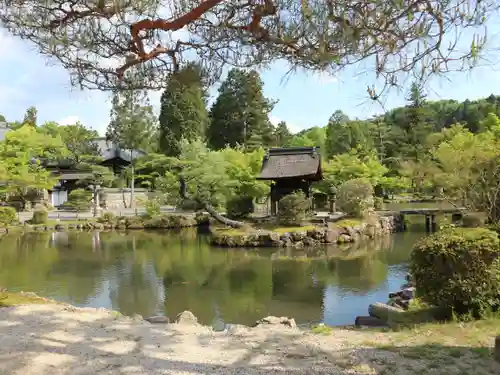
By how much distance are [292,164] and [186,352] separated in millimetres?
15101

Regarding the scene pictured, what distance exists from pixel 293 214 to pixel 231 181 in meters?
3.68

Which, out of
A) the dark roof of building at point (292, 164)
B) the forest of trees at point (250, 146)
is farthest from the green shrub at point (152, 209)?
the dark roof of building at point (292, 164)

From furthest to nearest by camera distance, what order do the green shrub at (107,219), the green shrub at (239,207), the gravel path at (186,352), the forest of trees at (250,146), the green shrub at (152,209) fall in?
1. the green shrub at (152,209)
2. the green shrub at (107,219)
3. the green shrub at (239,207)
4. the forest of trees at (250,146)
5. the gravel path at (186,352)

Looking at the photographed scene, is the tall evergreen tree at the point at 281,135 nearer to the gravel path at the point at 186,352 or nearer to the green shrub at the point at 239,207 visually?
the green shrub at the point at 239,207

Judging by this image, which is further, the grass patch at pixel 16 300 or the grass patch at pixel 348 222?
the grass patch at pixel 348 222

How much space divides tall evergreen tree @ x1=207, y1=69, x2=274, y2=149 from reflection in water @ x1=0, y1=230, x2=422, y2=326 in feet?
60.6

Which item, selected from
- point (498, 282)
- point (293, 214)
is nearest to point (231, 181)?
point (293, 214)

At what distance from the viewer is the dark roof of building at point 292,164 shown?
17.5 m

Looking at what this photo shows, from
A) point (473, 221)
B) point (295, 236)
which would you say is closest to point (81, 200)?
point (295, 236)

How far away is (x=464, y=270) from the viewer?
4305 mm

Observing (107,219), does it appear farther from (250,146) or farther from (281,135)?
(281,135)

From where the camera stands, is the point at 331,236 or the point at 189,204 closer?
the point at 331,236

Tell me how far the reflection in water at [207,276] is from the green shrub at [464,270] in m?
2.52

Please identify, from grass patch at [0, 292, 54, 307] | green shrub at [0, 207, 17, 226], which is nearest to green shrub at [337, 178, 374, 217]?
green shrub at [0, 207, 17, 226]
